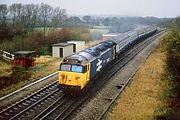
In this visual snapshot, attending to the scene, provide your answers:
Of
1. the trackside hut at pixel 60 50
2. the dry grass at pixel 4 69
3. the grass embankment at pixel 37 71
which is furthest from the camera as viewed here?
the trackside hut at pixel 60 50

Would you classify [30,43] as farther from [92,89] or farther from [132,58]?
[92,89]

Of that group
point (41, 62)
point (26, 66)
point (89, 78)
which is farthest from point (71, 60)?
point (41, 62)

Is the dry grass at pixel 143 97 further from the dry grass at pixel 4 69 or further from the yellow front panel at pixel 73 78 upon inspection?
the dry grass at pixel 4 69

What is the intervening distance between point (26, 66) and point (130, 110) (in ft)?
47.5

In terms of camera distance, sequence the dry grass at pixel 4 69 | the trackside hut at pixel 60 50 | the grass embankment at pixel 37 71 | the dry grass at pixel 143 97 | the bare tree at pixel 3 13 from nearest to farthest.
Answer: the dry grass at pixel 143 97 < the grass embankment at pixel 37 71 < the dry grass at pixel 4 69 < the trackside hut at pixel 60 50 < the bare tree at pixel 3 13

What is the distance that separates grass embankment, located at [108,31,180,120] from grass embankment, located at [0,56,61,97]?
8.42 meters

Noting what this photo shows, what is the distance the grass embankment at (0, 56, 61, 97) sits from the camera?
2286 cm

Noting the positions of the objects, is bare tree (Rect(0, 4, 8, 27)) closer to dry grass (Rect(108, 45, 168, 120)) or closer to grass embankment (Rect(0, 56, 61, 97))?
grass embankment (Rect(0, 56, 61, 97))

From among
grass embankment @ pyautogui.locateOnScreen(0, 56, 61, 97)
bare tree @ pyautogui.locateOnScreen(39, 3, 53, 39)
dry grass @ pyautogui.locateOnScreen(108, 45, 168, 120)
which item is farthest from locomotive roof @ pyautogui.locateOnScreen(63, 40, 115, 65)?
bare tree @ pyautogui.locateOnScreen(39, 3, 53, 39)

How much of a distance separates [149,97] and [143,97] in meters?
0.43

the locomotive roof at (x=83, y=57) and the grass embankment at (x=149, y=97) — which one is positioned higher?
the locomotive roof at (x=83, y=57)

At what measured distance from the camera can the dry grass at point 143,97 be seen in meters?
17.3

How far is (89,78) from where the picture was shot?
2106 cm

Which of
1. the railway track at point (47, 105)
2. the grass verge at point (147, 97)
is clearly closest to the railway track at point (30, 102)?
the railway track at point (47, 105)
